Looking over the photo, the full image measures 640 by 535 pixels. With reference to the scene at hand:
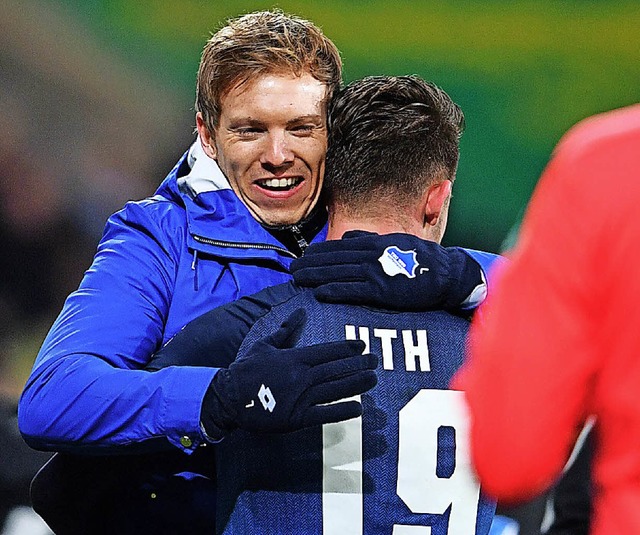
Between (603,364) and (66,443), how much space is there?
75cm

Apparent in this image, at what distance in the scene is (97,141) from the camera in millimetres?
2414

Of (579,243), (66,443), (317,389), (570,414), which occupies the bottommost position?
(66,443)

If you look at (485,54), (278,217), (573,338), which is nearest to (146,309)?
(278,217)

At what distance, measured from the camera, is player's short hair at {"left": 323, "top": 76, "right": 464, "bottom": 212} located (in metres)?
1.37

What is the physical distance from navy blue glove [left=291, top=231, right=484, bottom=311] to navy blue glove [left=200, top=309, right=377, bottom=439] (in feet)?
0.31

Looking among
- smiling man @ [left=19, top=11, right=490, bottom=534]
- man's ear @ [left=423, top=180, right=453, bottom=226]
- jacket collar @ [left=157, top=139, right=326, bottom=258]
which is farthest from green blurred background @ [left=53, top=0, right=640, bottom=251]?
man's ear @ [left=423, top=180, right=453, bottom=226]

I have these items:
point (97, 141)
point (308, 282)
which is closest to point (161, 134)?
point (97, 141)

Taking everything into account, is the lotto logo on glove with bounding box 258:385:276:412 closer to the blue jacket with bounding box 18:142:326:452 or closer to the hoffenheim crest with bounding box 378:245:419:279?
the blue jacket with bounding box 18:142:326:452

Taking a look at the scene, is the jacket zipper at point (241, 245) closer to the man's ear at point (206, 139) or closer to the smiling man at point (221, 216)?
the smiling man at point (221, 216)

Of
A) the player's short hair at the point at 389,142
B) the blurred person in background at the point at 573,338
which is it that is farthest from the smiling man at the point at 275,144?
the blurred person in background at the point at 573,338

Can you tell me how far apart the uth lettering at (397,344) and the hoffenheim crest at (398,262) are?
0.07 meters

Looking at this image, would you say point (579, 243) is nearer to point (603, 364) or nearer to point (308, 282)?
point (603, 364)

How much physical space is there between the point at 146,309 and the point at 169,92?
1.11 m

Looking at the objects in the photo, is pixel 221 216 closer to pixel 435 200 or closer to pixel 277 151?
pixel 277 151
